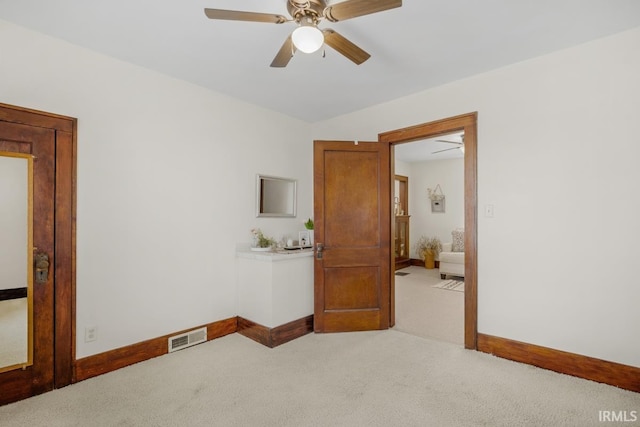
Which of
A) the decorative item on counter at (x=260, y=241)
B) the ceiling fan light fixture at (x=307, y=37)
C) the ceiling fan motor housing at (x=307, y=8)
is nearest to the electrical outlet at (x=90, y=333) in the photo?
the decorative item on counter at (x=260, y=241)

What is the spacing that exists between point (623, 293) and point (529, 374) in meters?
0.89

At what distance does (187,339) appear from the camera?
2.92 metres

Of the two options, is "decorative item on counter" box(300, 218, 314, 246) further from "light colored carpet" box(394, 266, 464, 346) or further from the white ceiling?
the white ceiling

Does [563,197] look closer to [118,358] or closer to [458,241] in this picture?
[118,358]

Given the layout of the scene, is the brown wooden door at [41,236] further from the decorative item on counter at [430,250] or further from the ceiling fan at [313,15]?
the decorative item on counter at [430,250]

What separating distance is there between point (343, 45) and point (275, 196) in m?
2.18

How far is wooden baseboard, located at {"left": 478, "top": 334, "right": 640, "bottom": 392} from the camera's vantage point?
217cm

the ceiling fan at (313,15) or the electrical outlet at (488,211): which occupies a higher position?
the ceiling fan at (313,15)

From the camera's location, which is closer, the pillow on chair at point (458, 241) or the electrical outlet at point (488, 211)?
the electrical outlet at point (488, 211)

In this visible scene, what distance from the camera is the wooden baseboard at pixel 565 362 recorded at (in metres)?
2.17

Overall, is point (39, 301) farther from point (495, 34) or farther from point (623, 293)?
point (623, 293)

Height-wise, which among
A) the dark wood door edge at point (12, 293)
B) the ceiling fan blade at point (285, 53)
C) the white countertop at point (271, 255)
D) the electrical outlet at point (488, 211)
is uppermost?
the ceiling fan blade at point (285, 53)

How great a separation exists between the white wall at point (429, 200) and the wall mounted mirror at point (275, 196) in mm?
4585

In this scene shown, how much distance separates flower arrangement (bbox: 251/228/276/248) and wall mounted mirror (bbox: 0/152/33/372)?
1871 millimetres
